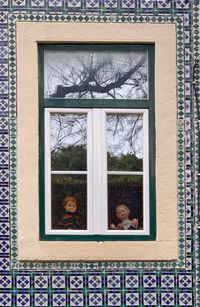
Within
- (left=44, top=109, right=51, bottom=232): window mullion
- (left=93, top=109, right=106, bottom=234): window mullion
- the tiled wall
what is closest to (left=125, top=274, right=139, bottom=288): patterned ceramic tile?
the tiled wall

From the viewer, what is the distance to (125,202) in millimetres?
7875

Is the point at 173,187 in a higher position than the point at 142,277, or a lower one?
higher

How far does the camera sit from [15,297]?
7.73 metres

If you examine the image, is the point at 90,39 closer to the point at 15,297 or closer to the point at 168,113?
the point at 168,113

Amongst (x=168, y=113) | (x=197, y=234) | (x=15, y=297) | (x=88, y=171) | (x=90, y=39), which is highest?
(x=90, y=39)

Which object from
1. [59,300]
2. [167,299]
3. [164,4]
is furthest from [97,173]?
[164,4]

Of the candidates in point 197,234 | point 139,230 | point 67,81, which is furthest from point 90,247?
point 67,81

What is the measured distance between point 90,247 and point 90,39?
1.81m

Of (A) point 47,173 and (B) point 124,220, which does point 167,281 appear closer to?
(B) point 124,220

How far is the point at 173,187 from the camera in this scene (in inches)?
308

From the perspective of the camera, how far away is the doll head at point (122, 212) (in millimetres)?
7863

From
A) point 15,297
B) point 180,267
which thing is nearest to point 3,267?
point 15,297

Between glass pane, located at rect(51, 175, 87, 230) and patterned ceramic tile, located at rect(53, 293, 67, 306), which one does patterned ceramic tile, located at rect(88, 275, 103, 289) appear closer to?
patterned ceramic tile, located at rect(53, 293, 67, 306)

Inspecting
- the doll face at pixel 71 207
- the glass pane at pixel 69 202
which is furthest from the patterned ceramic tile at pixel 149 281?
the doll face at pixel 71 207
